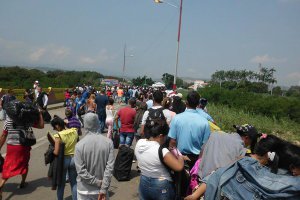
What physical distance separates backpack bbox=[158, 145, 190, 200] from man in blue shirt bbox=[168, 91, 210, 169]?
977mm

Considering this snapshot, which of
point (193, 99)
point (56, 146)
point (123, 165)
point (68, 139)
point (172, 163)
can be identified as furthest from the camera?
point (123, 165)

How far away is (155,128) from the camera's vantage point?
12.4 ft

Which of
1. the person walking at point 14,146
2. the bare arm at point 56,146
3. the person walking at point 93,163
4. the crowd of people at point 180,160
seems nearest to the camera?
the crowd of people at point 180,160

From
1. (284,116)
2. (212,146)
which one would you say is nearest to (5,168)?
(212,146)

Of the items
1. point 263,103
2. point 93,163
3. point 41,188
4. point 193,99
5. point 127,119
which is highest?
point 193,99

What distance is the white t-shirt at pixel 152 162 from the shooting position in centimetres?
366

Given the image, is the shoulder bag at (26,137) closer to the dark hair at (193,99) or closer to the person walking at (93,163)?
the person walking at (93,163)

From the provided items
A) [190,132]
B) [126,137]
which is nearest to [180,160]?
[190,132]

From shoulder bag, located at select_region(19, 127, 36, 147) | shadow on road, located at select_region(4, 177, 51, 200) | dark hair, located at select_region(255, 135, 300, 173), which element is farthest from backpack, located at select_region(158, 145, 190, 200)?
shadow on road, located at select_region(4, 177, 51, 200)

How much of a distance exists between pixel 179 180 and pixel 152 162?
0.38 meters

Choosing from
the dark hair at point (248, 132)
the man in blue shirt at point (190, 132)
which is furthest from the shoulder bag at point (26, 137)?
the dark hair at point (248, 132)

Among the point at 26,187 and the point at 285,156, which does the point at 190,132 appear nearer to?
the point at 285,156

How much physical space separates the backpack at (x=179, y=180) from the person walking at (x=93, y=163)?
31.4 inches

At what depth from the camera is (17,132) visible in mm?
6188
